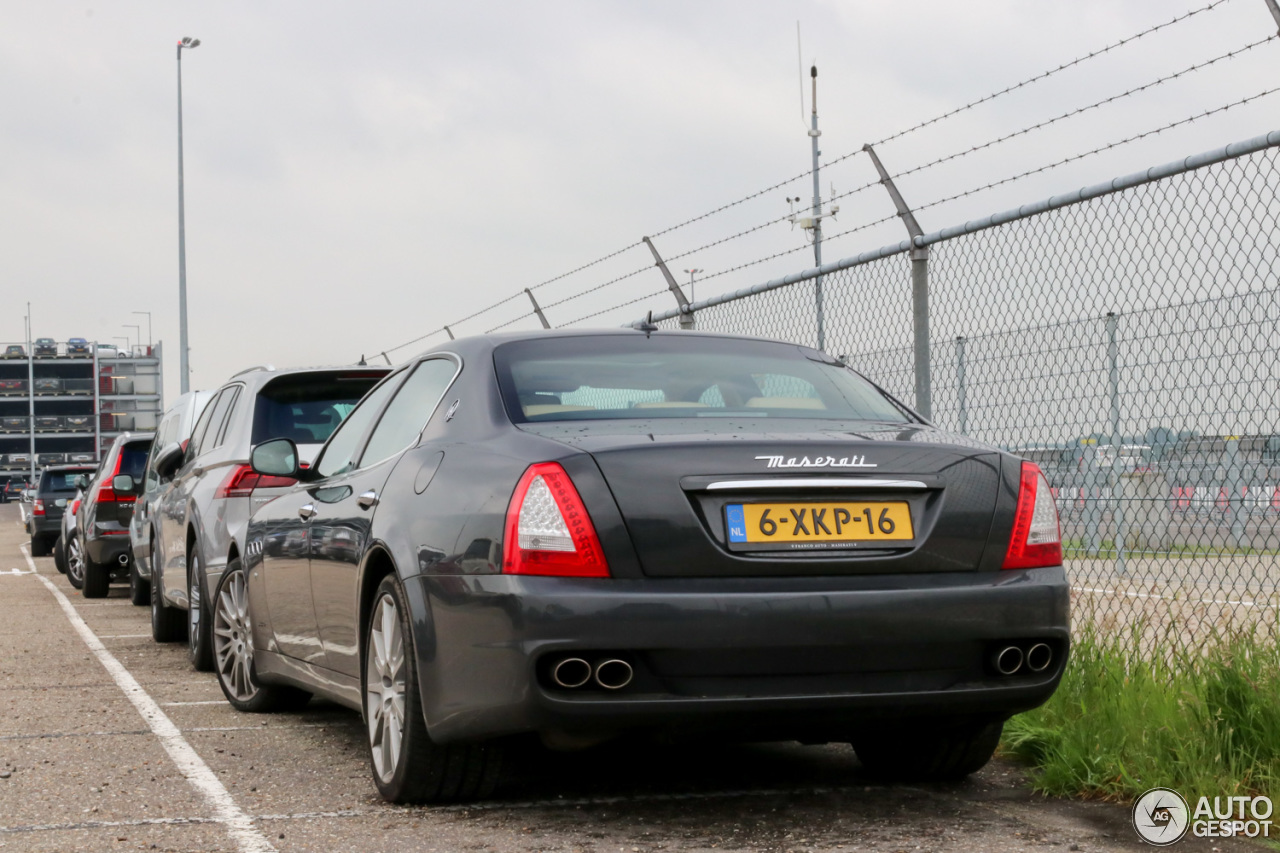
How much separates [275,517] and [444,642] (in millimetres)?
2177

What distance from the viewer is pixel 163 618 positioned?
10258 millimetres

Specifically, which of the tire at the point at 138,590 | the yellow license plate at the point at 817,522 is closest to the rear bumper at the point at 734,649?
the yellow license plate at the point at 817,522

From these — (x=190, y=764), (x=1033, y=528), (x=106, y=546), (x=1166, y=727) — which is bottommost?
(x=190, y=764)

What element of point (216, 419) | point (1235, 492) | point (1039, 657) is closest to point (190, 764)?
point (1039, 657)

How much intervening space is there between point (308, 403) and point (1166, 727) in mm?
5129

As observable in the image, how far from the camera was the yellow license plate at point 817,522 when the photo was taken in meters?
4.01

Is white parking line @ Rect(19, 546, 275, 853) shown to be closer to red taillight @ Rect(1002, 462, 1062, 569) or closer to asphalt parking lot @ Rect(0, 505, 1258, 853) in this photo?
asphalt parking lot @ Rect(0, 505, 1258, 853)

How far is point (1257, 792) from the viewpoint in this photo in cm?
448

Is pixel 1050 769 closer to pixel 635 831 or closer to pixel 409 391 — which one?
pixel 635 831

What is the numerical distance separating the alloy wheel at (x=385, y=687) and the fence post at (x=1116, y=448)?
9.95 ft

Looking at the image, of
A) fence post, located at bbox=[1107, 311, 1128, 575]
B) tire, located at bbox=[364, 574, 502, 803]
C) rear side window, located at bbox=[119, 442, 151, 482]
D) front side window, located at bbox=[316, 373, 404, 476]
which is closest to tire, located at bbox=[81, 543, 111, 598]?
rear side window, located at bbox=[119, 442, 151, 482]

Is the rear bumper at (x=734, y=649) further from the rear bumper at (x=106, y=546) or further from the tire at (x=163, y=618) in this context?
the rear bumper at (x=106, y=546)

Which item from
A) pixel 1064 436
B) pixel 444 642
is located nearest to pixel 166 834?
pixel 444 642

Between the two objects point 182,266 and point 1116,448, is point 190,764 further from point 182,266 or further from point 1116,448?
point 182,266
